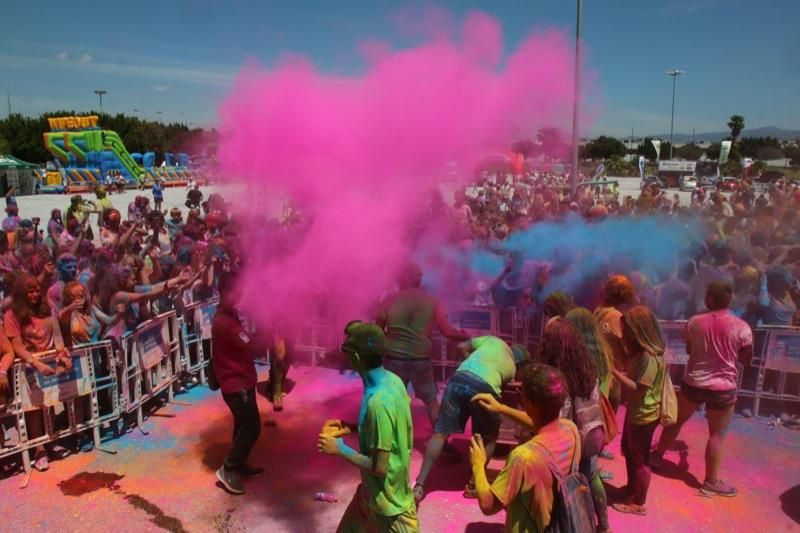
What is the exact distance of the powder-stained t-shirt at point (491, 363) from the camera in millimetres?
4180

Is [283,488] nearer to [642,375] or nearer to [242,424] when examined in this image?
[242,424]

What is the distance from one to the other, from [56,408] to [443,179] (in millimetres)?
5027

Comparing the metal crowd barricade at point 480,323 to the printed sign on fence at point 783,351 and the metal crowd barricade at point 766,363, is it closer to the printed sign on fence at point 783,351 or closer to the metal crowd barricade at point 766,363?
the metal crowd barricade at point 766,363

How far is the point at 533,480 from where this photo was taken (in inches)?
95.3

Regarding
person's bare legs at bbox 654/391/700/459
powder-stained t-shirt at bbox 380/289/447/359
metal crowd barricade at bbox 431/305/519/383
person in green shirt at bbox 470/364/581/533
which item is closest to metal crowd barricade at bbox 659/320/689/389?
person's bare legs at bbox 654/391/700/459

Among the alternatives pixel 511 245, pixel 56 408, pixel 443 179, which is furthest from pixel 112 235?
pixel 511 245

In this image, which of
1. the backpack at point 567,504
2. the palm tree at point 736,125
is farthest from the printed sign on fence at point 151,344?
the palm tree at point 736,125

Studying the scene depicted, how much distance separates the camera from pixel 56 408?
5.95m

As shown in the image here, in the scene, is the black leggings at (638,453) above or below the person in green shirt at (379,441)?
below

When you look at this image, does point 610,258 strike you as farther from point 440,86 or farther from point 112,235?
point 112,235

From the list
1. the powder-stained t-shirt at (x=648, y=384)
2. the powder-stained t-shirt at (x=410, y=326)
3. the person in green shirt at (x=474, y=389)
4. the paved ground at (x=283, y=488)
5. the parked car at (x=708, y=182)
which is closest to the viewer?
the powder-stained t-shirt at (x=648, y=384)

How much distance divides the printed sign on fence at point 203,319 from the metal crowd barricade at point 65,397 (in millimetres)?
1626

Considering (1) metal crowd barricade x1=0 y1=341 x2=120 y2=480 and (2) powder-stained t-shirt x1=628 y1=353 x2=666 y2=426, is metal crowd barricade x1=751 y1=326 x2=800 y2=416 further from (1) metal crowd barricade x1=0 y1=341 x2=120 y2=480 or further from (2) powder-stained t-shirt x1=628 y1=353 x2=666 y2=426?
(1) metal crowd barricade x1=0 y1=341 x2=120 y2=480

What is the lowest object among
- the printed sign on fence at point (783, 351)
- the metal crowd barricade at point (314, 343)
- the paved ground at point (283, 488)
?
the paved ground at point (283, 488)
